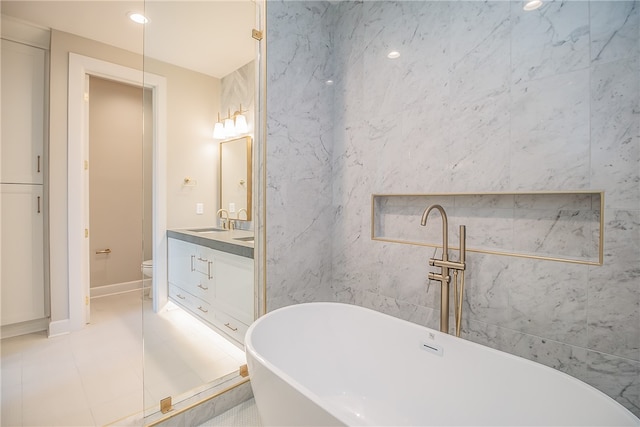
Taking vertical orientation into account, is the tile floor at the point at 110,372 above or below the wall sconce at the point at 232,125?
below

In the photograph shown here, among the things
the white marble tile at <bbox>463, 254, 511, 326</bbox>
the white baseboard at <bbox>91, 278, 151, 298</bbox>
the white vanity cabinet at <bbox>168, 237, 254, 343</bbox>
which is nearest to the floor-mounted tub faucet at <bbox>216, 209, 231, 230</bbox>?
the white vanity cabinet at <bbox>168, 237, 254, 343</bbox>

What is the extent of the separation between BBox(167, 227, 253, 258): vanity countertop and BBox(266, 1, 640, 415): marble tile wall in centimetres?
17

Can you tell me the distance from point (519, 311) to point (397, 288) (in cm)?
65

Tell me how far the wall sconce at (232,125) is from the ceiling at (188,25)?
10.1 inches

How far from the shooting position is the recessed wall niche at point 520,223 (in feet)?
4.24

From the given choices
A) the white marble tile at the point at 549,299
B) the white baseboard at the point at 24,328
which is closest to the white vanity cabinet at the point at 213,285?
the white marble tile at the point at 549,299

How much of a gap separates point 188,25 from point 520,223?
207 cm

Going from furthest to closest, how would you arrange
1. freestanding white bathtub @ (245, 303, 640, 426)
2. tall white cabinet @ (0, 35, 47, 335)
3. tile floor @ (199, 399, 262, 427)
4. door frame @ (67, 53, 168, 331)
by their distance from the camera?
door frame @ (67, 53, 168, 331), tall white cabinet @ (0, 35, 47, 335), tile floor @ (199, 399, 262, 427), freestanding white bathtub @ (245, 303, 640, 426)

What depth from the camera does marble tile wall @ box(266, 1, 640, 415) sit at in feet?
3.90

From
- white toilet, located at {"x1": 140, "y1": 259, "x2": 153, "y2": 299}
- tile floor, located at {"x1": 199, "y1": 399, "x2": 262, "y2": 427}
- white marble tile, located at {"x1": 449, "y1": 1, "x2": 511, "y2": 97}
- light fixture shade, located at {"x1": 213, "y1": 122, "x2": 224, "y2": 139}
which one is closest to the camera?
white marble tile, located at {"x1": 449, "y1": 1, "x2": 511, "y2": 97}

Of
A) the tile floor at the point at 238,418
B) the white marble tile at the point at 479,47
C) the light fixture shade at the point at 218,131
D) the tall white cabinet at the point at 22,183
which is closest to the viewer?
the white marble tile at the point at 479,47

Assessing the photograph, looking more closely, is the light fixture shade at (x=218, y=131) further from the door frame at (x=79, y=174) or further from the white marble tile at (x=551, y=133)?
the white marble tile at (x=551, y=133)

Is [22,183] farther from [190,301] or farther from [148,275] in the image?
[190,301]

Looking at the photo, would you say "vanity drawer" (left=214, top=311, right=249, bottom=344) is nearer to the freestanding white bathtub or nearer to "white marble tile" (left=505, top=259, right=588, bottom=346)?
the freestanding white bathtub
